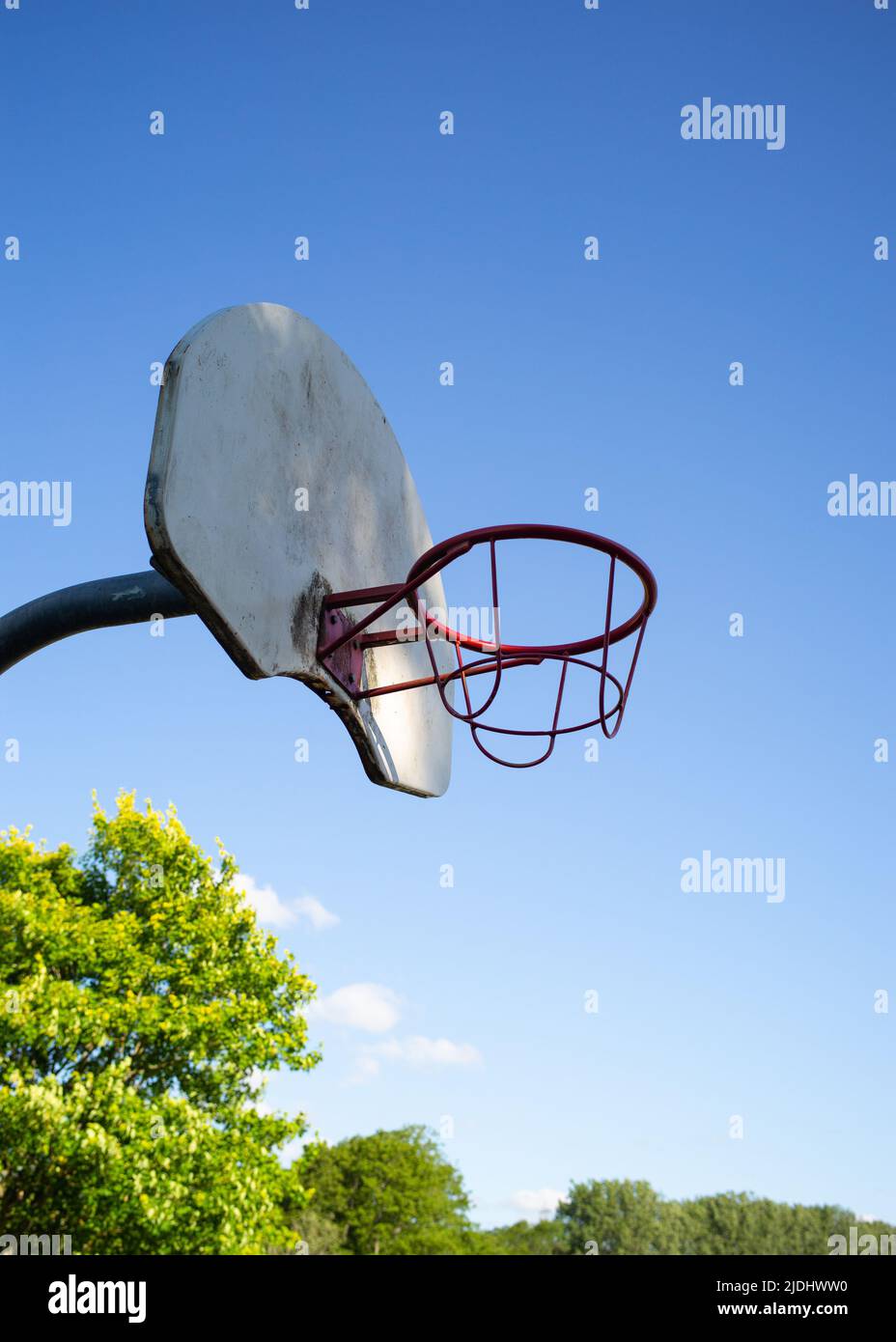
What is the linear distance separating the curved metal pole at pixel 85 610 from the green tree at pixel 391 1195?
3854 cm

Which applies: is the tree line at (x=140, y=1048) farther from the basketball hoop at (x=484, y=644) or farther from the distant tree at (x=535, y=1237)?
the distant tree at (x=535, y=1237)

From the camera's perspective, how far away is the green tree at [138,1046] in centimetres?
1352

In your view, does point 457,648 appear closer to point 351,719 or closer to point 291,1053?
point 351,719

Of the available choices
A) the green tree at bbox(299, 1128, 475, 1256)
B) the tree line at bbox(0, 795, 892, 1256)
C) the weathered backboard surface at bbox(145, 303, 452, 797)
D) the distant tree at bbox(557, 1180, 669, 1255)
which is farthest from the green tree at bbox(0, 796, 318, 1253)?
the distant tree at bbox(557, 1180, 669, 1255)

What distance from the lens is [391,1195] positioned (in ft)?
128

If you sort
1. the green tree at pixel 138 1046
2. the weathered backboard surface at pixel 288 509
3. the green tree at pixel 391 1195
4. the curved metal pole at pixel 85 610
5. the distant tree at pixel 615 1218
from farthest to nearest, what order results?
the distant tree at pixel 615 1218, the green tree at pixel 391 1195, the green tree at pixel 138 1046, the curved metal pole at pixel 85 610, the weathered backboard surface at pixel 288 509

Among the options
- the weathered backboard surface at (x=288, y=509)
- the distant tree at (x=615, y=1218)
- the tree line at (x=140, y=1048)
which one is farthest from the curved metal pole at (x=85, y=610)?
the distant tree at (x=615, y=1218)

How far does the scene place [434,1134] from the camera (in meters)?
41.1

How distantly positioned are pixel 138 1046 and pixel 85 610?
13679 mm

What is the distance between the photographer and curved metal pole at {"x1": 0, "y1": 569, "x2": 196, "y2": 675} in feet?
10.7

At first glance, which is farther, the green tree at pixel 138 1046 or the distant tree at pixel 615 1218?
the distant tree at pixel 615 1218
